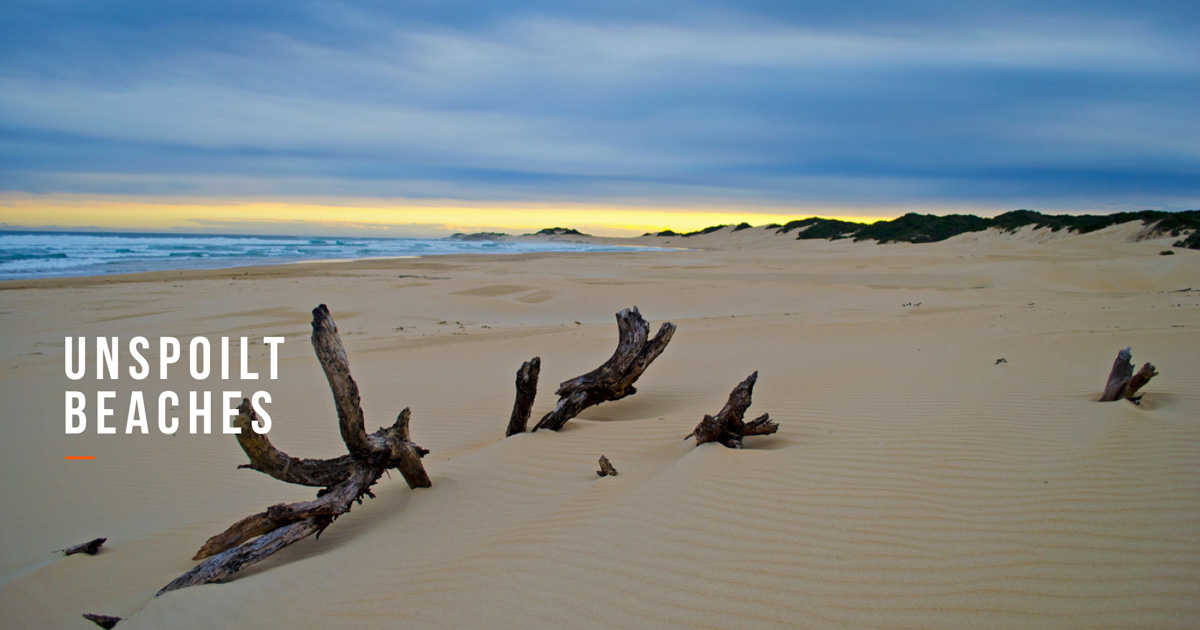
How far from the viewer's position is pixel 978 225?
163 ft

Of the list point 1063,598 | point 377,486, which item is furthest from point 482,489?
point 1063,598

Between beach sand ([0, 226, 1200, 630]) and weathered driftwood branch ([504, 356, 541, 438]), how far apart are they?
23cm

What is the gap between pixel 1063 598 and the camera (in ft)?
9.00

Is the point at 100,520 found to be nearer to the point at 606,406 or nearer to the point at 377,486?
the point at 377,486

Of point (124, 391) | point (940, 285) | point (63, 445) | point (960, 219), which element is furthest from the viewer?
point (960, 219)

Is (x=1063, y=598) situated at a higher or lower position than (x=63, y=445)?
higher

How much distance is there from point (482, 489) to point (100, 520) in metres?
3.15

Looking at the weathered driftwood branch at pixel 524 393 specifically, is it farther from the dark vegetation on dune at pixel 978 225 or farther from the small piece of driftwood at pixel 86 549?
the dark vegetation on dune at pixel 978 225

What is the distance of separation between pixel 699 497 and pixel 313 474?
7.72 feet

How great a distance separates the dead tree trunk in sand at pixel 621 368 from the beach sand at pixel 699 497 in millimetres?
275

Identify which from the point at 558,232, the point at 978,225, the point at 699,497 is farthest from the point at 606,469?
the point at 558,232

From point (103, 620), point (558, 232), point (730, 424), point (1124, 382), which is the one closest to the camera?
point (103, 620)

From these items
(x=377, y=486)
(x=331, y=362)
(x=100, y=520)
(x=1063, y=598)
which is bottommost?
(x=100, y=520)

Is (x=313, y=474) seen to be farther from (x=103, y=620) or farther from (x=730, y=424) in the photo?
(x=730, y=424)
